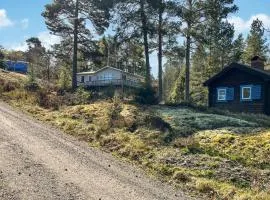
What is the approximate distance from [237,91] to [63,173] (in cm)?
2743

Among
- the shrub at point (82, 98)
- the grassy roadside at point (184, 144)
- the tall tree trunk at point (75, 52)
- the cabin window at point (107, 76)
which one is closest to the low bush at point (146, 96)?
the shrub at point (82, 98)

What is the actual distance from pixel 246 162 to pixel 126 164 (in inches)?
181

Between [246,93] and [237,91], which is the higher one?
[237,91]

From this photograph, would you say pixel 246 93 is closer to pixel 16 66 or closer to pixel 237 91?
pixel 237 91

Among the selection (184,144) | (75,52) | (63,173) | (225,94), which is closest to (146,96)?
(225,94)

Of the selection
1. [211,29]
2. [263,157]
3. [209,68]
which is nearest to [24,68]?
[209,68]

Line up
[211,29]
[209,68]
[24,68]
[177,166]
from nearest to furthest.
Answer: [177,166]
[211,29]
[209,68]
[24,68]

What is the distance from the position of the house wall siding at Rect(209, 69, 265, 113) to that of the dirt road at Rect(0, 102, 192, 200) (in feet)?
69.5

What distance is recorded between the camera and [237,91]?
39.8 meters

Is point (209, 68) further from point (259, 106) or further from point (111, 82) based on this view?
point (259, 106)

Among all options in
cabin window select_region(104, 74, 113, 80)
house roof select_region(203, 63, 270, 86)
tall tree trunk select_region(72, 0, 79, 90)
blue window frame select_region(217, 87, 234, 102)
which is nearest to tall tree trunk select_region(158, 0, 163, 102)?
house roof select_region(203, 63, 270, 86)

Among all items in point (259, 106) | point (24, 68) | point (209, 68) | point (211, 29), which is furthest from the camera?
point (24, 68)

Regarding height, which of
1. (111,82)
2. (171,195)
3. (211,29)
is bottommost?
(171,195)

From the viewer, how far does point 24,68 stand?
78.8 m
